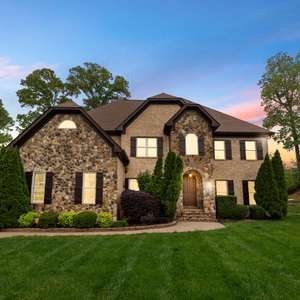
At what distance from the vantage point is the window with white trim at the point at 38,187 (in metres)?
13.5

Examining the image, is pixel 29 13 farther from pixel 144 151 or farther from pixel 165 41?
pixel 144 151

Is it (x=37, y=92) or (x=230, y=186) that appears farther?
(x=37, y=92)

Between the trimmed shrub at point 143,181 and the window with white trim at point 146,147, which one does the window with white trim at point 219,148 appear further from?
the trimmed shrub at point 143,181

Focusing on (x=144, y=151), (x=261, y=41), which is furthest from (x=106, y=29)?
(x=261, y=41)

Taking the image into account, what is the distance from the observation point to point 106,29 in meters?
15.6

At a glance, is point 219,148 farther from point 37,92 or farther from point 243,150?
point 37,92

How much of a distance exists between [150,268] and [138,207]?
773 cm

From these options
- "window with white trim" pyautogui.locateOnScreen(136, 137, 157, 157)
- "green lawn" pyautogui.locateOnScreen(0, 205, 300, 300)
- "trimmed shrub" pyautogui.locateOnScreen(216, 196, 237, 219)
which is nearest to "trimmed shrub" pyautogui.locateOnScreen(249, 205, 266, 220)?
"trimmed shrub" pyautogui.locateOnScreen(216, 196, 237, 219)

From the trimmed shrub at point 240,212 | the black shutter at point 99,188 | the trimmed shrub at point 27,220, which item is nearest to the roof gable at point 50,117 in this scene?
the black shutter at point 99,188

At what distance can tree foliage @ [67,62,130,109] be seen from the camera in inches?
1324

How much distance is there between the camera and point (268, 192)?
51.0ft

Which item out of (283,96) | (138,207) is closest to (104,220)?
(138,207)

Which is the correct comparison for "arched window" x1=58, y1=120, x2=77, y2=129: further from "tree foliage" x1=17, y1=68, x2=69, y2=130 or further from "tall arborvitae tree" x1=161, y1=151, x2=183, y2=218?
"tree foliage" x1=17, y1=68, x2=69, y2=130

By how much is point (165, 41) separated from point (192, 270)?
14853 mm
